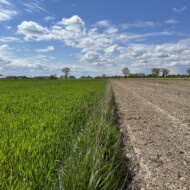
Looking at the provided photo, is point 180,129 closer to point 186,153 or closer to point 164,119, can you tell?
point 164,119

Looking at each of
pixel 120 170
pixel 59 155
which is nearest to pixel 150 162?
pixel 120 170

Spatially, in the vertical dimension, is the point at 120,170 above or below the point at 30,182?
below

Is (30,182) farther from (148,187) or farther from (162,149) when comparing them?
(162,149)

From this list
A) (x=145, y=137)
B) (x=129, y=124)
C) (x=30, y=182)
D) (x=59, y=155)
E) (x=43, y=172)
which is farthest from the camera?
(x=129, y=124)

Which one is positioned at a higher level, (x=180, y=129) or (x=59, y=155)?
(x=59, y=155)

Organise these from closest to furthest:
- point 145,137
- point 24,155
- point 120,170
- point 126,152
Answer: point 24,155 < point 120,170 < point 126,152 < point 145,137

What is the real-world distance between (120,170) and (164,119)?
6.18 meters

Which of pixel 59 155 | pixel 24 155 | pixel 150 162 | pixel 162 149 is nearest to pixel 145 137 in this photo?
pixel 162 149

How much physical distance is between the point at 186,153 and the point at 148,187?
6.98 ft

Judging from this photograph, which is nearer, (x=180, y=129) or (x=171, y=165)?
(x=171, y=165)

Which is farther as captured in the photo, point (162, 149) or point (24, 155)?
point (162, 149)

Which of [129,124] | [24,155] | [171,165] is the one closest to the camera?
[24,155]

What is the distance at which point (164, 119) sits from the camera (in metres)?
10.3

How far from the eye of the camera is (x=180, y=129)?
8414 mm
